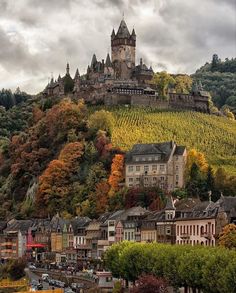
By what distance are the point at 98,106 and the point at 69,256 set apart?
43648mm

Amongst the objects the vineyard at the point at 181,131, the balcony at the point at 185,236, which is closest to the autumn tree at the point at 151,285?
the balcony at the point at 185,236

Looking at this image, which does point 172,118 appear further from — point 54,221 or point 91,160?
point 54,221

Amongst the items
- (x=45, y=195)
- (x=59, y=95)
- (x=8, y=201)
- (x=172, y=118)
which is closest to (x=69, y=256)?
(x=45, y=195)

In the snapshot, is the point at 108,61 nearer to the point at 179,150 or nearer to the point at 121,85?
the point at 121,85

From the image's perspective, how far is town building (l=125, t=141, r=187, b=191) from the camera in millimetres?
127562

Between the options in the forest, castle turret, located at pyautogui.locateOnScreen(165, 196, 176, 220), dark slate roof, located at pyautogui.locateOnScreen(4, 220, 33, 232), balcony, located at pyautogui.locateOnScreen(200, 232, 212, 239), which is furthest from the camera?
dark slate roof, located at pyautogui.locateOnScreen(4, 220, 33, 232)

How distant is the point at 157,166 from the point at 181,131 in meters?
25.6

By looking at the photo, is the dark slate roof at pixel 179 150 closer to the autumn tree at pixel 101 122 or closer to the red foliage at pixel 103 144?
the red foliage at pixel 103 144

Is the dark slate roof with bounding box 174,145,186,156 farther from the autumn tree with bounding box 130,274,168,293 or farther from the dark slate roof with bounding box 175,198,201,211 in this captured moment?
the autumn tree with bounding box 130,274,168,293

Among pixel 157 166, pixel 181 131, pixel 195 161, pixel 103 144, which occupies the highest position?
pixel 181 131

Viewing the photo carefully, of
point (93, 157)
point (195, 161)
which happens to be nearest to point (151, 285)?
point (195, 161)

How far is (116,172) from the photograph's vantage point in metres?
130

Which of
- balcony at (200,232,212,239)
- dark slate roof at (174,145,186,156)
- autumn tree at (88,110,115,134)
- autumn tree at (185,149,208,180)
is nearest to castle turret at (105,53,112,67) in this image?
autumn tree at (88,110,115,134)

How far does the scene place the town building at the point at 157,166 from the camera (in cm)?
12756
